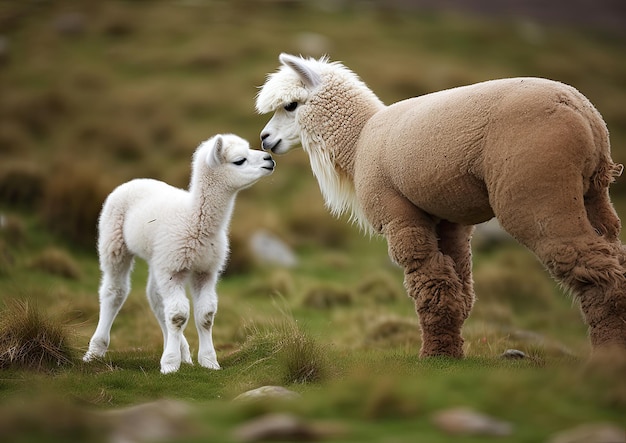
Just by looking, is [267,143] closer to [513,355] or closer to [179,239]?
[179,239]

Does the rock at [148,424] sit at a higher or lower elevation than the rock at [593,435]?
lower

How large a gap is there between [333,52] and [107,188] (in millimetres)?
18364

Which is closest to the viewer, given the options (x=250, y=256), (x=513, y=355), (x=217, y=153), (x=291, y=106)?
(x=217, y=153)

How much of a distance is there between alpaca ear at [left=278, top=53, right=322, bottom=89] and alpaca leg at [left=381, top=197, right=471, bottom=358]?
1923 mm

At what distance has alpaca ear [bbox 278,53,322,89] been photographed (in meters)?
8.35

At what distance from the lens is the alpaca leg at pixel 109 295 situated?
8109mm

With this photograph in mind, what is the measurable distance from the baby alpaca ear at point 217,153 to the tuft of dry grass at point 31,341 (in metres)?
2.27

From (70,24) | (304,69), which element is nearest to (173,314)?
(304,69)

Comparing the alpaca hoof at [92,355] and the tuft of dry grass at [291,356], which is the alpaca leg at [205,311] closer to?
the tuft of dry grass at [291,356]

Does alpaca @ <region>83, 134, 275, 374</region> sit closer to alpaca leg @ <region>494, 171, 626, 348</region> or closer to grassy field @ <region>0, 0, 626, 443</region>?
grassy field @ <region>0, 0, 626, 443</region>

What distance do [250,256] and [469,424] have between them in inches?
460

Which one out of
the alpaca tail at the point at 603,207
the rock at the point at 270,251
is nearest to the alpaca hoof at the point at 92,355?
the alpaca tail at the point at 603,207

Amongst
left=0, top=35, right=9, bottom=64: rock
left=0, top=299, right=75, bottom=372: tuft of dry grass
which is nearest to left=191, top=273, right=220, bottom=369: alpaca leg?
left=0, top=299, right=75, bottom=372: tuft of dry grass

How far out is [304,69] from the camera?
27.6 feet
